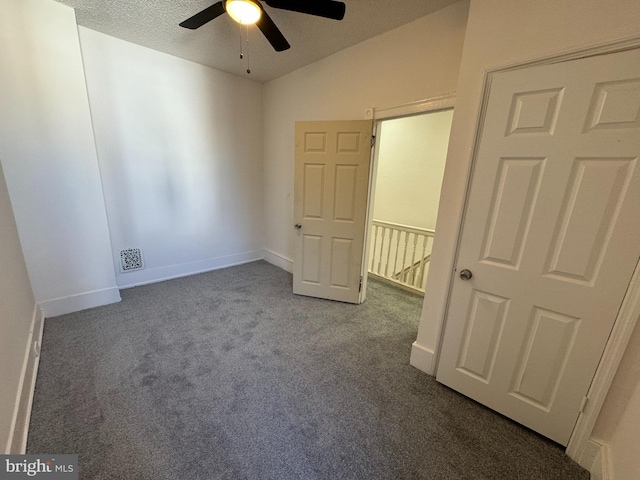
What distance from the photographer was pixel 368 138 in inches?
97.4

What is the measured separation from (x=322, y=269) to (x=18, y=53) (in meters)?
3.27

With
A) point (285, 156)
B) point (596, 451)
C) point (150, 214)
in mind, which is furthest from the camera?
point (285, 156)

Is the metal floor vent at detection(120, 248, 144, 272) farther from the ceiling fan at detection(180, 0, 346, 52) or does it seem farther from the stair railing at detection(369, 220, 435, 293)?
the stair railing at detection(369, 220, 435, 293)

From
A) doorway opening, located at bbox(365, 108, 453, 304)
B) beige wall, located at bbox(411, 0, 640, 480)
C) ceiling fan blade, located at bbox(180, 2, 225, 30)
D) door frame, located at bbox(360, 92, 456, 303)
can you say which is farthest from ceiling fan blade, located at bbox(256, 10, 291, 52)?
doorway opening, located at bbox(365, 108, 453, 304)

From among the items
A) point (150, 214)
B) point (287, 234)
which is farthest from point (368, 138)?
point (150, 214)

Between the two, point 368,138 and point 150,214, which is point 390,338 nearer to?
point 368,138

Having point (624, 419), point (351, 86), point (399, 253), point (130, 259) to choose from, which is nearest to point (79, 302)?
point (130, 259)

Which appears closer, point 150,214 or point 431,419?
point 431,419

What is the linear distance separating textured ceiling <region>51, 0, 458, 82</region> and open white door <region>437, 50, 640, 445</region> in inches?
48.5

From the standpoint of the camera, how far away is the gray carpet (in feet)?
4.16

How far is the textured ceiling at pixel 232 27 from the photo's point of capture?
1974 mm

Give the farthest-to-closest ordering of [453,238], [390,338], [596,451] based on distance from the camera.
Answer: [390,338], [453,238], [596,451]

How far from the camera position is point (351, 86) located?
103 inches

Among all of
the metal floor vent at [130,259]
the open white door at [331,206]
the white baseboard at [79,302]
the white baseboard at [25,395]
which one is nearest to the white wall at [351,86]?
the open white door at [331,206]
